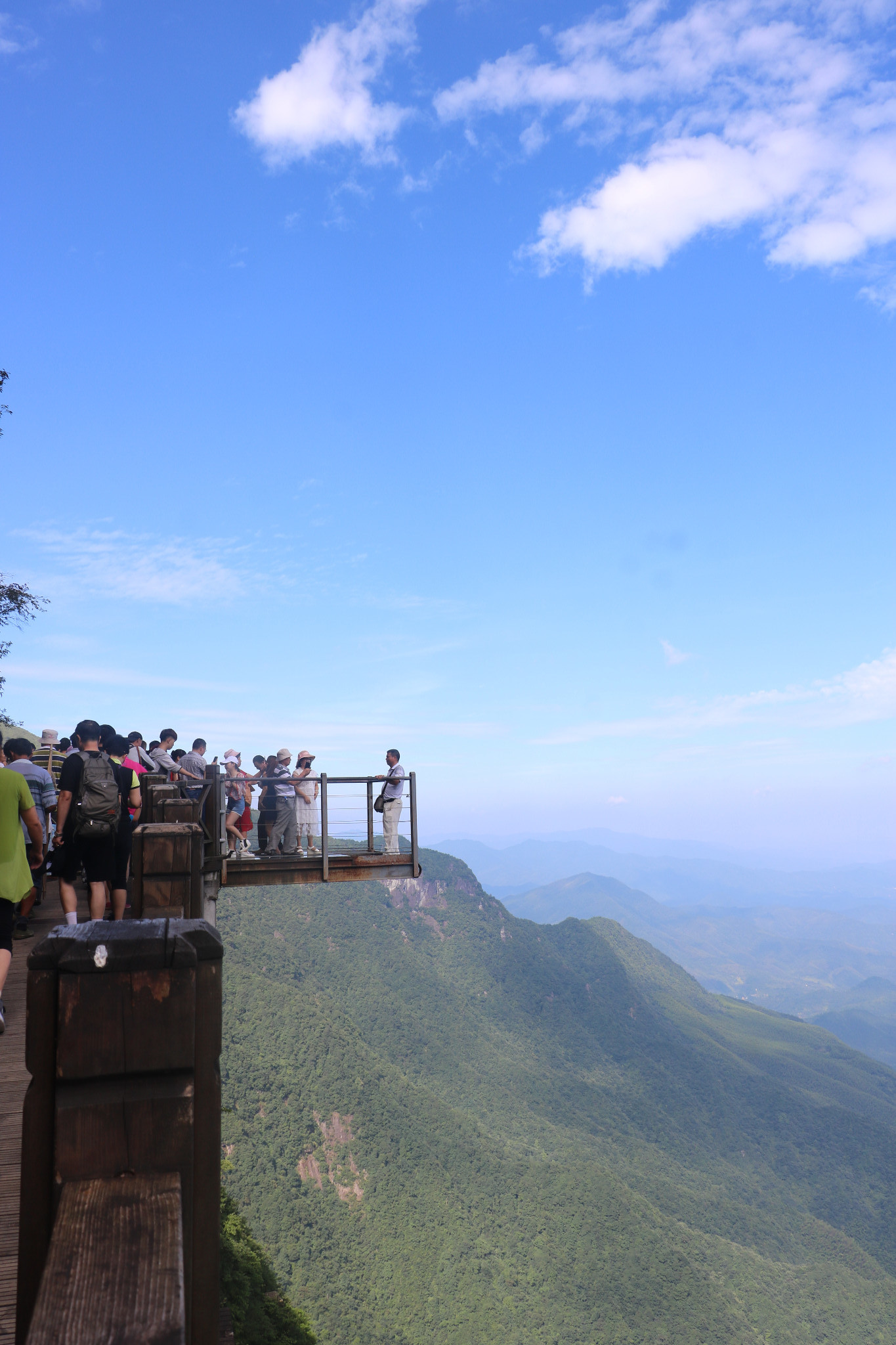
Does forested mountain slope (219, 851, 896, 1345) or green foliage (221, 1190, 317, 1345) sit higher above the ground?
green foliage (221, 1190, 317, 1345)

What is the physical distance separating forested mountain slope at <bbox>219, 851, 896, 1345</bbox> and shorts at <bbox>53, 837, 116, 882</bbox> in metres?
70.9

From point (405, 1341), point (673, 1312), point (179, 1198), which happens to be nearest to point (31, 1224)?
point (179, 1198)

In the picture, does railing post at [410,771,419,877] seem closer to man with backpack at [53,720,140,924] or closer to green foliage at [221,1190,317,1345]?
man with backpack at [53,720,140,924]

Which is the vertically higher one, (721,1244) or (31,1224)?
(31,1224)

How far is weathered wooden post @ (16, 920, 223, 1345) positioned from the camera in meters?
1.26

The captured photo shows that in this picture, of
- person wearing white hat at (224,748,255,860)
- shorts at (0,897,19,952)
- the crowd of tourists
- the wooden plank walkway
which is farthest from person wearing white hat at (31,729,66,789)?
shorts at (0,897,19,952)

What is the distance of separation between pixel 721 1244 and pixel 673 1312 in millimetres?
15961

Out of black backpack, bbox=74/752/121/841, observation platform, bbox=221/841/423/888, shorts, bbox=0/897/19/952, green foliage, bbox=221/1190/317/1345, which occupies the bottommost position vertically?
green foliage, bbox=221/1190/317/1345

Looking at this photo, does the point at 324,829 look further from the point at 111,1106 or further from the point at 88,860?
the point at 111,1106

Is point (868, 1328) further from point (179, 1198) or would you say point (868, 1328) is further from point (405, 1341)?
point (179, 1198)

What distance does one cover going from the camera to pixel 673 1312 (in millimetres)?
76438

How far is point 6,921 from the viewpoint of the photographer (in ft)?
Answer: 17.5

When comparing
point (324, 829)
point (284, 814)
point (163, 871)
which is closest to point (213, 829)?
point (324, 829)

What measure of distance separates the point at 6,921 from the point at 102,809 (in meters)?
1.31
